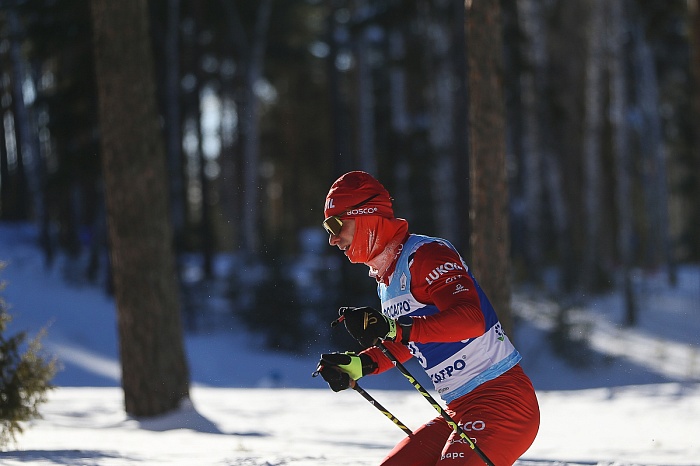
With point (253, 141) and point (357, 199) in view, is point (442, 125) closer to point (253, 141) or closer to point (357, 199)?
point (253, 141)

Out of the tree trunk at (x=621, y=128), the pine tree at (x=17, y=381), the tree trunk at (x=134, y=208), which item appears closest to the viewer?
the pine tree at (x=17, y=381)

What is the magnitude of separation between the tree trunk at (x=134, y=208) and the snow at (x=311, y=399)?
1.81 feet

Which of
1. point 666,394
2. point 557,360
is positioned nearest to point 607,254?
point 557,360

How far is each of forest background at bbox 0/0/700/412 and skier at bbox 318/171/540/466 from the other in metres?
10.6

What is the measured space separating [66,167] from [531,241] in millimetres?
10838

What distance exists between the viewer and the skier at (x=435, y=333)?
11.0 feet

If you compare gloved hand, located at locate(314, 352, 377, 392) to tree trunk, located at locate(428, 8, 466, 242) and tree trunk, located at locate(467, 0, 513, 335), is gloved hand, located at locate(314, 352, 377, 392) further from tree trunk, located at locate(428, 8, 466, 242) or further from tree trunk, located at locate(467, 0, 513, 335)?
tree trunk, located at locate(428, 8, 466, 242)

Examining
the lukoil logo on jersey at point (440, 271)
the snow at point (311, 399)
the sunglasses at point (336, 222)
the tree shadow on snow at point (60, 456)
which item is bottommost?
the snow at point (311, 399)

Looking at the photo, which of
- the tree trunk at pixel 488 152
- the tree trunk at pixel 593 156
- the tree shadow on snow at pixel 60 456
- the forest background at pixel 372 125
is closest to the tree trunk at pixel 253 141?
the forest background at pixel 372 125

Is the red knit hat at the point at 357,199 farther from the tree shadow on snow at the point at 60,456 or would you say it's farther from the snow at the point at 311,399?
the tree shadow on snow at the point at 60,456

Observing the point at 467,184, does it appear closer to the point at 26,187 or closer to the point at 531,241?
the point at 531,241

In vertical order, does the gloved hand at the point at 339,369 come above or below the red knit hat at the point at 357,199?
below

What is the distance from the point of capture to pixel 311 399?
472 inches

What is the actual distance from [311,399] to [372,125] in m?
15.8
